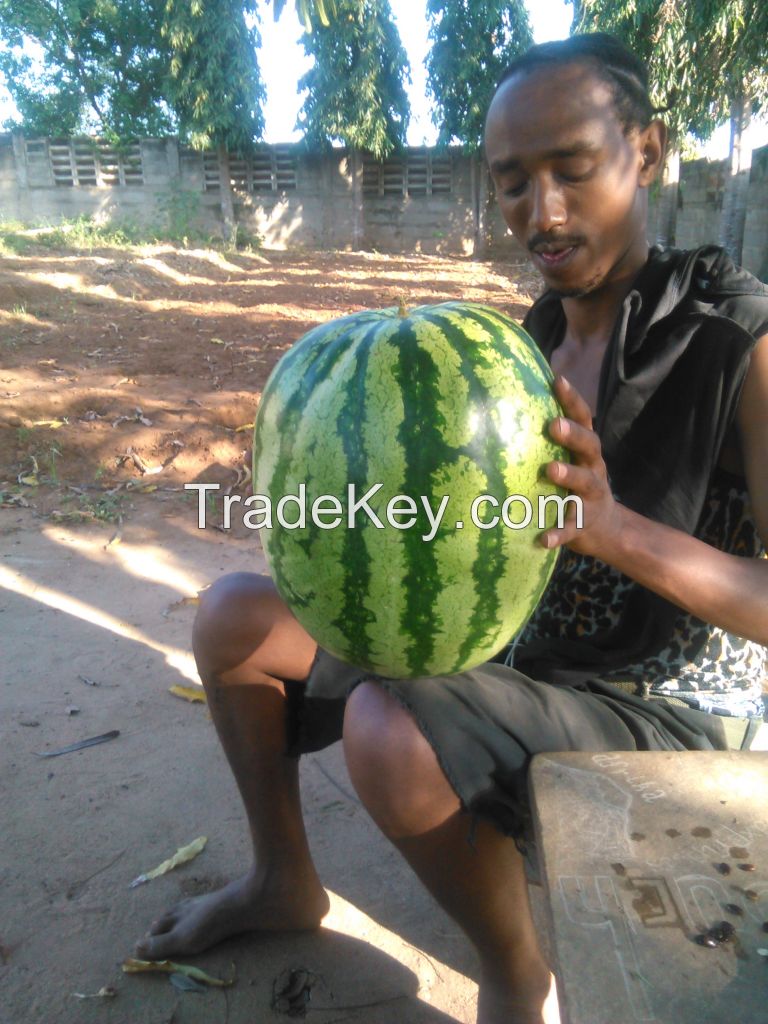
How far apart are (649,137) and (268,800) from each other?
75.6 inches

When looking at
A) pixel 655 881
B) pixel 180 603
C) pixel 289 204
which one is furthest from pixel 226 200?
pixel 655 881

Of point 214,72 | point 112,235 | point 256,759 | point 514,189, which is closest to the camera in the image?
point 514,189

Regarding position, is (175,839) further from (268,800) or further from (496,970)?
(496,970)

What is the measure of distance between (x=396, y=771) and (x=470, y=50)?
21684 millimetres

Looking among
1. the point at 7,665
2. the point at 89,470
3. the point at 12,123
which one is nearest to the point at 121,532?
the point at 89,470

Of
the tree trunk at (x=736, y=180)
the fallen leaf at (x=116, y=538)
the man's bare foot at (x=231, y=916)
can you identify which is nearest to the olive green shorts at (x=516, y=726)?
the man's bare foot at (x=231, y=916)

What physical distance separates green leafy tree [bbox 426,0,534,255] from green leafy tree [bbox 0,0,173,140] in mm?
7843

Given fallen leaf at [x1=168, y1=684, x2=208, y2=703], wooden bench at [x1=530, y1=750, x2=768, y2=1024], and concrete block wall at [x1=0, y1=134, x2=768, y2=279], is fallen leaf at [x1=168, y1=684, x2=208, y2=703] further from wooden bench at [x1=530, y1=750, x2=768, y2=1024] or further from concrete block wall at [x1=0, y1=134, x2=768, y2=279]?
concrete block wall at [x1=0, y1=134, x2=768, y2=279]

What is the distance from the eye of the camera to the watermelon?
1323 mm

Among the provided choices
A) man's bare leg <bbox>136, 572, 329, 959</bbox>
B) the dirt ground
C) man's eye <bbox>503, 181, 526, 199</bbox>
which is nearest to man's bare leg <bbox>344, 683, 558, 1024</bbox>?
the dirt ground

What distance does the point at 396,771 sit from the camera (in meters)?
1.54

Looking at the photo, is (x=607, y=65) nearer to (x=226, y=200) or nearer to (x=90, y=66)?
(x=226, y=200)

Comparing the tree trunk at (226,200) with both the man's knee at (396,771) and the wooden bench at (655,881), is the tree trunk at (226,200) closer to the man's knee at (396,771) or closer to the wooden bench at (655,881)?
the man's knee at (396,771)

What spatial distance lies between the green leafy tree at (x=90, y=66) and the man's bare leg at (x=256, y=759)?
23.9m
